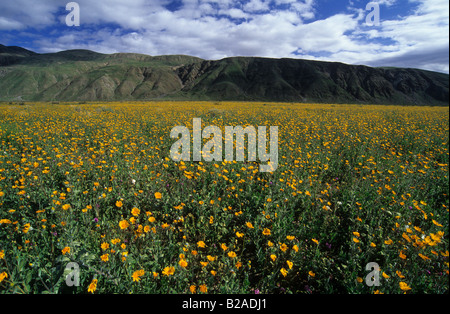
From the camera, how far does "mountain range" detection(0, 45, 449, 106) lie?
A: 120625mm

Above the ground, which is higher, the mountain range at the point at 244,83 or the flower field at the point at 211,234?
the mountain range at the point at 244,83

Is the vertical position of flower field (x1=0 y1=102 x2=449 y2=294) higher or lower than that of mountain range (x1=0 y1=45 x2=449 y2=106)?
lower

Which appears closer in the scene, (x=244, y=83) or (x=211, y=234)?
(x=211, y=234)

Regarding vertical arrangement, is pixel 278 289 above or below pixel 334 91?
below

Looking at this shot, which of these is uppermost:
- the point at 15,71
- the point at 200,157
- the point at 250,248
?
the point at 15,71

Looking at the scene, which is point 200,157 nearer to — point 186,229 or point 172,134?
point 186,229

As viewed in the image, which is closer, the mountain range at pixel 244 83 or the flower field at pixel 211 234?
the flower field at pixel 211 234

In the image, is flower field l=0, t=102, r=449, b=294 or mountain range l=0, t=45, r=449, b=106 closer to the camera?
flower field l=0, t=102, r=449, b=294

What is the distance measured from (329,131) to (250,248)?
8.49 metres

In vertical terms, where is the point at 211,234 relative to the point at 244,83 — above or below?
below

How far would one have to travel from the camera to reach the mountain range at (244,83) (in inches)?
4749

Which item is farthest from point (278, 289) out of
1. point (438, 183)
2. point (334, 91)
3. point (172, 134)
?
point (334, 91)

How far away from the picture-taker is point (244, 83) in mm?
149625
